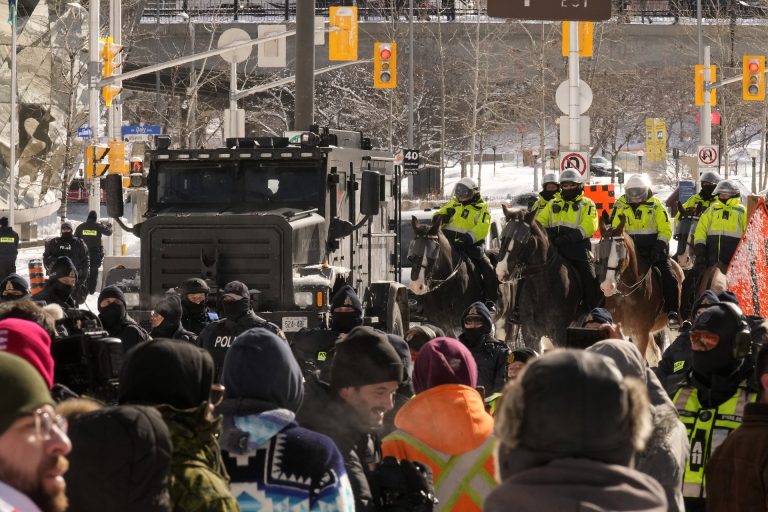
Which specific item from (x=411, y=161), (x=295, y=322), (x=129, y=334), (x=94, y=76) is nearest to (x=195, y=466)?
(x=129, y=334)

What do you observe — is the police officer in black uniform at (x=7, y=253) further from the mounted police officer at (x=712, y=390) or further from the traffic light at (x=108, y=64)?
the mounted police officer at (x=712, y=390)

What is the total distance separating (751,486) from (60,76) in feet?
152

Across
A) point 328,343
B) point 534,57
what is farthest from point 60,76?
point 328,343

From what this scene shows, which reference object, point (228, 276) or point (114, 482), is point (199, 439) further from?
point (228, 276)

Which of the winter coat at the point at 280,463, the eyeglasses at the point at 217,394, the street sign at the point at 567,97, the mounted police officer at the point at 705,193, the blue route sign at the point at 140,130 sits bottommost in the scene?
the winter coat at the point at 280,463

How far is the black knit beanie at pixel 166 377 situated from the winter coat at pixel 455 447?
1.22 metres

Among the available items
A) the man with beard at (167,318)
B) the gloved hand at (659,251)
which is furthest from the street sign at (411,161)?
the man with beard at (167,318)

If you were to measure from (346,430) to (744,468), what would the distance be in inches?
56.8

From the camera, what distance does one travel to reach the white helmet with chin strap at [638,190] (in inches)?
671

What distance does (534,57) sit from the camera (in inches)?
2282

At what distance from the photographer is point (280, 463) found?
14.6 ft

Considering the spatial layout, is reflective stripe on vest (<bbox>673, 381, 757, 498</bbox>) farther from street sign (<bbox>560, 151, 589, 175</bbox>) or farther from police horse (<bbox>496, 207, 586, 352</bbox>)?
street sign (<bbox>560, 151, 589, 175</bbox>)

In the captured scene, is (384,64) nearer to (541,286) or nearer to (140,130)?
(140,130)

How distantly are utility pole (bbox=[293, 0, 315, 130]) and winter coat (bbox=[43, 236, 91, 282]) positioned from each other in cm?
466
